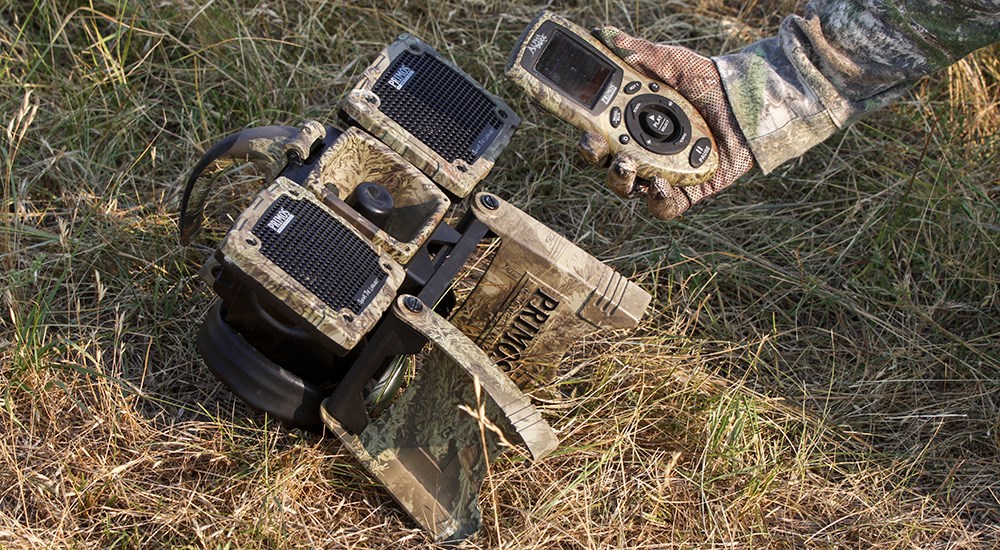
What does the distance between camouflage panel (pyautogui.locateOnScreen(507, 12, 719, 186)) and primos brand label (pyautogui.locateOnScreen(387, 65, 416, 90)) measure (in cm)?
26

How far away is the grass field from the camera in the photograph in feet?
8.14

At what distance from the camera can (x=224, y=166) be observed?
255 centimetres

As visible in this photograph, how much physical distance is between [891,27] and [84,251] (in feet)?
7.57

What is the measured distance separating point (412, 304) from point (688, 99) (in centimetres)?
107

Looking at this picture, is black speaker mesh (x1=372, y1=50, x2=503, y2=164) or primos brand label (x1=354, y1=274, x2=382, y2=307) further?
black speaker mesh (x1=372, y1=50, x2=503, y2=164)

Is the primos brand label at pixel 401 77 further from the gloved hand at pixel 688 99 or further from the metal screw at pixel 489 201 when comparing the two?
the gloved hand at pixel 688 99

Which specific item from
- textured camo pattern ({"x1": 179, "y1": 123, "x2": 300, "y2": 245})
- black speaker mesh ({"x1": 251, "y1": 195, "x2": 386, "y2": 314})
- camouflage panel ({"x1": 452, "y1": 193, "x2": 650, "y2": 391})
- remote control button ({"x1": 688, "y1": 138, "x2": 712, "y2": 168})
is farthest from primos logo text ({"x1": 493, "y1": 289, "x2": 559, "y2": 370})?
textured camo pattern ({"x1": 179, "y1": 123, "x2": 300, "y2": 245})

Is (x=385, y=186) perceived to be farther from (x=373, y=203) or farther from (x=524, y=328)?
(x=524, y=328)

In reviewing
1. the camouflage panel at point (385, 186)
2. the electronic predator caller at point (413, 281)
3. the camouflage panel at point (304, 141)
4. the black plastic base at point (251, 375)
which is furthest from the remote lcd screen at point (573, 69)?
the black plastic base at point (251, 375)

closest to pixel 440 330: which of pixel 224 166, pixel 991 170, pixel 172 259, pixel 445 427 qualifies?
pixel 445 427

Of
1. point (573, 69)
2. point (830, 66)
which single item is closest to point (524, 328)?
point (573, 69)

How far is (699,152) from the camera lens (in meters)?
2.75

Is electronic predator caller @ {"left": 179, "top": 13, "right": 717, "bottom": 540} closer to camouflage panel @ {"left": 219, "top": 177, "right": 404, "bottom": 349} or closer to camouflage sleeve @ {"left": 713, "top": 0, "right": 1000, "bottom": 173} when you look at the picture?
camouflage panel @ {"left": 219, "top": 177, "right": 404, "bottom": 349}

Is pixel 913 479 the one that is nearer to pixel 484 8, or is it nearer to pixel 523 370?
pixel 523 370
